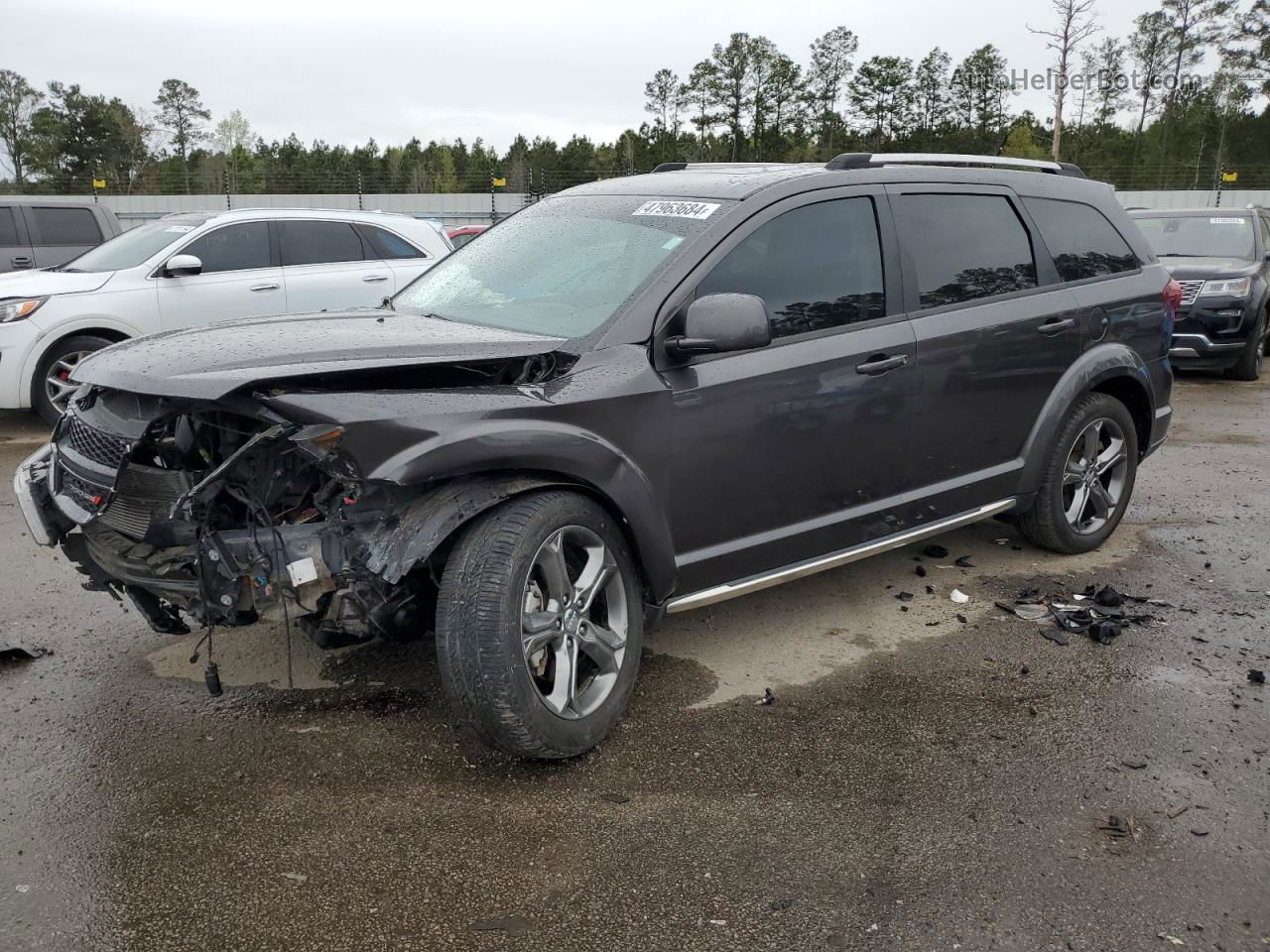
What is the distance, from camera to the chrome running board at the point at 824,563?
12.1 feet

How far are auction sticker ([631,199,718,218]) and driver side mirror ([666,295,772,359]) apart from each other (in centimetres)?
53

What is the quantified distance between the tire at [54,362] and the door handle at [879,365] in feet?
21.2

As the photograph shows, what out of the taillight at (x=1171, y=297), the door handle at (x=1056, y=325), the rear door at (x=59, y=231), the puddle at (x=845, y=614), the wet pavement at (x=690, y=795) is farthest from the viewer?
the rear door at (x=59, y=231)

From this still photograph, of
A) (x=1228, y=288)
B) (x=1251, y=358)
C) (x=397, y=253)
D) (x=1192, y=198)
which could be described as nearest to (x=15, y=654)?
(x=397, y=253)

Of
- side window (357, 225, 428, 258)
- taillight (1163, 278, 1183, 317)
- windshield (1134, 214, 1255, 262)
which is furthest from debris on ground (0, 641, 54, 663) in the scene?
windshield (1134, 214, 1255, 262)

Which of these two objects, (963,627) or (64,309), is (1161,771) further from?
(64,309)

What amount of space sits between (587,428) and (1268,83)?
7189cm

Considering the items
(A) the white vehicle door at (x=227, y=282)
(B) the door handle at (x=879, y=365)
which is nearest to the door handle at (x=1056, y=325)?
(B) the door handle at (x=879, y=365)

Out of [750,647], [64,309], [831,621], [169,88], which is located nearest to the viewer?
[750,647]

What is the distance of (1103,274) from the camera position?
5129 mm

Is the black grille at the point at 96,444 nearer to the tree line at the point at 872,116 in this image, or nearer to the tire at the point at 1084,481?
the tire at the point at 1084,481

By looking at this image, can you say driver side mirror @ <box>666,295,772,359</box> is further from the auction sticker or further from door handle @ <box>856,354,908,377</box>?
door handle @ <box>856,354,908,377</box>

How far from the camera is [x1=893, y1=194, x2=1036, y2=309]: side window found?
432 cm

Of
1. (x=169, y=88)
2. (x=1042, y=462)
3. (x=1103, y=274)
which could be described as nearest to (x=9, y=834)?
(x=1042, y=462)
